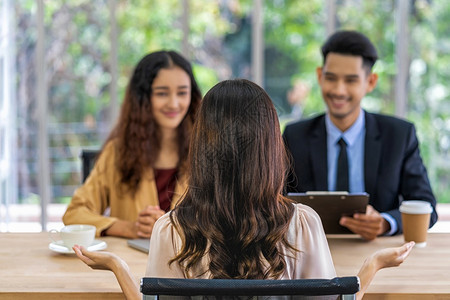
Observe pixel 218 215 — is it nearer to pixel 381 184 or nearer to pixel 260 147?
pixel 260 147

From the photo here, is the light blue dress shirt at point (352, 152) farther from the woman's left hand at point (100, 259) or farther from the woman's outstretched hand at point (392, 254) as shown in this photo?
the woman's left hand at point (100, 259)

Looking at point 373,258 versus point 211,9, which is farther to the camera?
point 211,9

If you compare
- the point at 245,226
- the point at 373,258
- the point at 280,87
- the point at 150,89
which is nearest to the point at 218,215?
the point at 245,226

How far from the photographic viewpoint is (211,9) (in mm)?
4328

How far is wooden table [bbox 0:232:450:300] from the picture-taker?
168 centimetres

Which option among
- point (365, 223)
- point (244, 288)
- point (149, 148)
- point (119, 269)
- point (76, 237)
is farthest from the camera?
point (149, 148)

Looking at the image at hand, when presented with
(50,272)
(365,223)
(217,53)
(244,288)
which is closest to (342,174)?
(365,223)

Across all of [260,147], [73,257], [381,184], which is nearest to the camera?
[260,147]

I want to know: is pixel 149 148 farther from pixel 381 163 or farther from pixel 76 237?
pixel 381 163

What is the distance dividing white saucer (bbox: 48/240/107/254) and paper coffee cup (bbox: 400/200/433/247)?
3.35 feet

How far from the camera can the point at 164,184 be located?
2619 mm

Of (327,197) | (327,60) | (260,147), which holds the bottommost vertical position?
(327,197)

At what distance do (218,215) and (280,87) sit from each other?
3.05 metres

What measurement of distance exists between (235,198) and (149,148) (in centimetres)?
126
